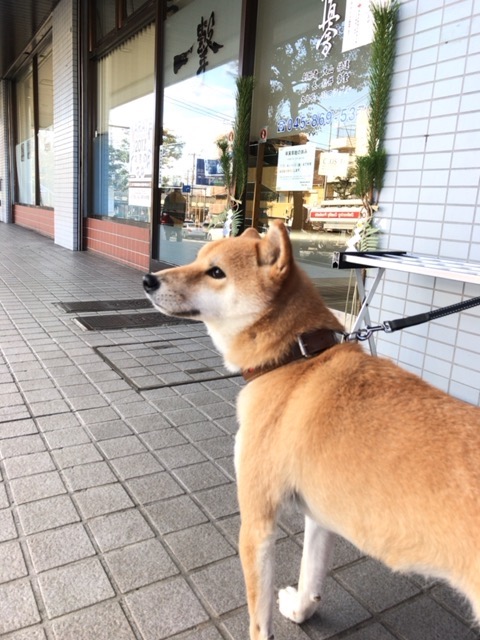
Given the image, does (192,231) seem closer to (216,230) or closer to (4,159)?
(216,230)

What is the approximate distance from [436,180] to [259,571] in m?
3.64

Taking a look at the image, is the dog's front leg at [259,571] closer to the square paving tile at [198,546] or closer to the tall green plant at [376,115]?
the square paving tile at [198,546]

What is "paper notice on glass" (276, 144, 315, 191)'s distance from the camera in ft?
20.9

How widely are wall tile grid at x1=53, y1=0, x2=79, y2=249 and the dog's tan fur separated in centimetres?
1252

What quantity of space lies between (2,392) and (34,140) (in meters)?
18.5

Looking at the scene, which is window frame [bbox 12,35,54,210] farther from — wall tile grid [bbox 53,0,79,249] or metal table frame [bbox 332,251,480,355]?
metal table frame [bbox 332,251,480,355]

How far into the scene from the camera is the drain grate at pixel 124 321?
6227mm

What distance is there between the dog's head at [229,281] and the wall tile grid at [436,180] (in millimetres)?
2629

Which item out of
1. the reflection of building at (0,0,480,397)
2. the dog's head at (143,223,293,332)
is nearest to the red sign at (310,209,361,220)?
the reflection of building at (0,0,480,397)

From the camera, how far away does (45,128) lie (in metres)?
18.2

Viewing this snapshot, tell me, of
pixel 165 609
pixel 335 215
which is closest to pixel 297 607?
pixel 165 609

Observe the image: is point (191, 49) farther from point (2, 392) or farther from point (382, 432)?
point (382, 432)

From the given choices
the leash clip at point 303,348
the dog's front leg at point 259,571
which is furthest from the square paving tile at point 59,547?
the leash clip at point 303,348

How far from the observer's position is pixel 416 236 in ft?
14.5
